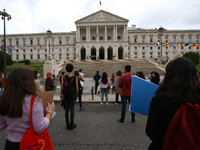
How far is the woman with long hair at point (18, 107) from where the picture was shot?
1.77 meters

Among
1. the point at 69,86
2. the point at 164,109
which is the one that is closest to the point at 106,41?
the point at 69,86

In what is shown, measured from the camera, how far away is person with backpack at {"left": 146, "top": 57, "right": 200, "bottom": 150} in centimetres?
137

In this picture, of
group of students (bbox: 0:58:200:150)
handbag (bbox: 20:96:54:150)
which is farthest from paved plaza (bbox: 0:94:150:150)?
group of students (bbox: 0:58:200:150)

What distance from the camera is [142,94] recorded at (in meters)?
2.48

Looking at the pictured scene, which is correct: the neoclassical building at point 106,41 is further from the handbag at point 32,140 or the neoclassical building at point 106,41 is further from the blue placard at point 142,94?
the handbag at point 32,140

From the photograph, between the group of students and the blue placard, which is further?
the blue placard

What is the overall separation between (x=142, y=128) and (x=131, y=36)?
67.1 meters

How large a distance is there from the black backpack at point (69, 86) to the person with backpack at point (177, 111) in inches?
131

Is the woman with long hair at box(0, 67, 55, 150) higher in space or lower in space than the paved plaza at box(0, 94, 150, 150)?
higher

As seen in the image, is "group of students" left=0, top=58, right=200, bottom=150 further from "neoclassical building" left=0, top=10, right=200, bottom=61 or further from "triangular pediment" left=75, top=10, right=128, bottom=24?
"triangular pediment" left=75, top=10, right=128, bottom=24

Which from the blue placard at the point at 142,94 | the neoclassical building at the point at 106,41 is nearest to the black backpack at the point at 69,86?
the blue placard at the point at 142,94

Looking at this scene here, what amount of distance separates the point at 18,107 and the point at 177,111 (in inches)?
72.8

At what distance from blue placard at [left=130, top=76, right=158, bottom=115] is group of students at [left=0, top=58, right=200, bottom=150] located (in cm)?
71

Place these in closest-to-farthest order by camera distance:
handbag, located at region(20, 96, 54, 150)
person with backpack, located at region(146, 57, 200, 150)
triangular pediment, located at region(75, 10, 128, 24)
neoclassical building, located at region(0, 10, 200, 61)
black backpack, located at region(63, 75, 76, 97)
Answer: person with backpack, located at region(146, 57, 200, 150) < handbag, located at region(20, 96, 54, 150) < black backpack, located at region(63, 75, 76, 97) < triangular pediment, located at region(75, 10, 128, 24) < neoclassical building, located at region(0, 10, 200, 61)
